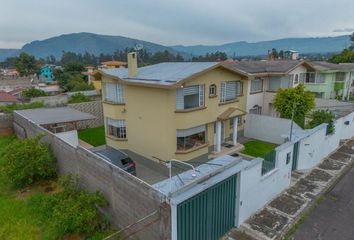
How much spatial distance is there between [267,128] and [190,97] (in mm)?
8798

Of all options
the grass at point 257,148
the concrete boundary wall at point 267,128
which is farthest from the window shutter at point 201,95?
the concrete boundary wall at point 267,128

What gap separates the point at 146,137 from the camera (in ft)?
52.6

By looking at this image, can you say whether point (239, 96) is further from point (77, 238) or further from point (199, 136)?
point (77, 238)

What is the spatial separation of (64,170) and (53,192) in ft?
4.15

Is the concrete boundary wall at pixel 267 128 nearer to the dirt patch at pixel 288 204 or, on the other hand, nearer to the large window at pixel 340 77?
the dirt patch at pixel 288 204

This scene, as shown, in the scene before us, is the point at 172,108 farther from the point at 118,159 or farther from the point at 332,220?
the point at 332,220

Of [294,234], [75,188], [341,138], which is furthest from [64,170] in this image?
[341,138]

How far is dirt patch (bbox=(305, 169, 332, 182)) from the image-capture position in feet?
43.5

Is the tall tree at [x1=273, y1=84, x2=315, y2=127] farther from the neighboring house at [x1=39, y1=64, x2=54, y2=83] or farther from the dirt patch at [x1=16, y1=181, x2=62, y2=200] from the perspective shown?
the neighboring house at [x1=39, y1=64, x2=54, y2=83]

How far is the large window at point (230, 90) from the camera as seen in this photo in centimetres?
1741

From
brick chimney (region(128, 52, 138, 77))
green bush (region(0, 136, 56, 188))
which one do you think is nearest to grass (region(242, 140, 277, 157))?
brick chimney (region(128, 52, 138, 77))

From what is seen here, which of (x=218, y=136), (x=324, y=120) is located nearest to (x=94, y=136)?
(x=218, y=136)

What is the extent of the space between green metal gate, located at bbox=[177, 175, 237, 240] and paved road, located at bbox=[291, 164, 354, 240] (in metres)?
2.68

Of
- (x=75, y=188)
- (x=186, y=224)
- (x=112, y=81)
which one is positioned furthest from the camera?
(x=112, y=81)
